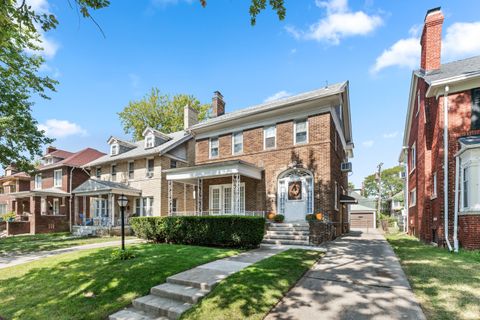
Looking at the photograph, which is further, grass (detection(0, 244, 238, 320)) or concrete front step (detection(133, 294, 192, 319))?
grass (detection(0, 244, 238, 320))

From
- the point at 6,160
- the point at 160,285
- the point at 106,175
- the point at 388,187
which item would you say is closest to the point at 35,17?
the point at 160,285

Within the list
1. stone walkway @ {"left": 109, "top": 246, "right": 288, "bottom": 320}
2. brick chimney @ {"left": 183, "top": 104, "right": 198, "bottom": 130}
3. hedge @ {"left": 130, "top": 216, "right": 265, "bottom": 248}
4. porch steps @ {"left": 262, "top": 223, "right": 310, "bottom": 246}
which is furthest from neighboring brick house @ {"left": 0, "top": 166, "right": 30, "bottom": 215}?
stone walkway @ {"left": 109, "top": 246, "right": 288, "bottom": 320}

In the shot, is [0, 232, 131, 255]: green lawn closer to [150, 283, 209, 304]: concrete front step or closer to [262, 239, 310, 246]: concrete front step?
[262, 239, 310, 246]: concrete front step

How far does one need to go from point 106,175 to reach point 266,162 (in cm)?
1529

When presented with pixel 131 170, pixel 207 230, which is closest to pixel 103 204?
pixel 131 170

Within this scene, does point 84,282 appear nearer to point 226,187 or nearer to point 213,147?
point 226,187

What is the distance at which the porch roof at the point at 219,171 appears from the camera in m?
12.9

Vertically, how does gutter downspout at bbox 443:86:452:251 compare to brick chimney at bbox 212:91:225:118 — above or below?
below

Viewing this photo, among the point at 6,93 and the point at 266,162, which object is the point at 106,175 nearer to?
the point at 6,93

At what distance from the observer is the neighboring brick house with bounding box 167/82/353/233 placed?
12.9 meters

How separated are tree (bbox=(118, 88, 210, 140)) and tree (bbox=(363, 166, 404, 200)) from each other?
128 ft

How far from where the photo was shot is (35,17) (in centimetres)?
530

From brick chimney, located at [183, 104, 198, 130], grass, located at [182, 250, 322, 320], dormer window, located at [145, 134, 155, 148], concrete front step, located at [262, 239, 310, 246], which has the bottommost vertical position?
concrete front step, located at [262, 239, 310, 246]

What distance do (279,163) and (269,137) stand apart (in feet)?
5.65
